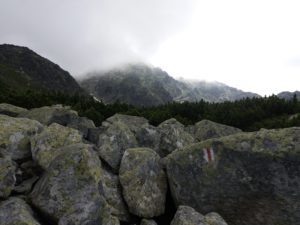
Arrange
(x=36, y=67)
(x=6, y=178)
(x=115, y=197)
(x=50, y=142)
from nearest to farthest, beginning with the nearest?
(x=6, y=178)
(x=115, y=197)
(x=50, y=142)
(x=36, y=67)

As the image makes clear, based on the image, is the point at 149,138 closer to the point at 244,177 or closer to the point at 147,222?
the point at 147,222

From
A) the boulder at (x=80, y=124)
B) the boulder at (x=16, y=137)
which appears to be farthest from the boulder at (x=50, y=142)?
the boulder at (x=80, y=124)

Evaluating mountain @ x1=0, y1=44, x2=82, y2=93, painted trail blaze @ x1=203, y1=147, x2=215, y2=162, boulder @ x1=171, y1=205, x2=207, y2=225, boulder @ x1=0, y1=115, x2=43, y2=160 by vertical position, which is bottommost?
boulder @ x1=171, y1=205, x2=207, y2=225

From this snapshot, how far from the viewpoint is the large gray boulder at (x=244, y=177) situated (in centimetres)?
919

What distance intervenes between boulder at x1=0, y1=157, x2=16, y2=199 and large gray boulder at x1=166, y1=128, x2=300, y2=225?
14.4 feet

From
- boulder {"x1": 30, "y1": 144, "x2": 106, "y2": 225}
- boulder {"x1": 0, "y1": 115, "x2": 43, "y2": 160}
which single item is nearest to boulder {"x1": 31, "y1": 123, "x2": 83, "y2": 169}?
boulder {"x1": 0, "y1": 115, "x2": 43, "y2": 160}

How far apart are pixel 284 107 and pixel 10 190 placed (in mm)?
16848

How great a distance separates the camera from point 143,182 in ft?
33.6

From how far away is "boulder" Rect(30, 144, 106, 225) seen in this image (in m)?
8.19

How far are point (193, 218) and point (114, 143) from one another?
4083mm

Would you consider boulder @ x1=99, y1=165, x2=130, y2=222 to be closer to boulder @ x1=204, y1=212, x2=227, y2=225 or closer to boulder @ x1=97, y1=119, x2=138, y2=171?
boulder @ x1=97, y1=119, x2=138, y2=171

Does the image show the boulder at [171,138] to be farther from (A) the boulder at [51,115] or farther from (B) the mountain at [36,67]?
(B) the mountain at [36,67]

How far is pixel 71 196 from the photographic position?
846 cm

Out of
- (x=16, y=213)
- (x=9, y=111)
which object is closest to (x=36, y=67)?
(x=9, y=111)
